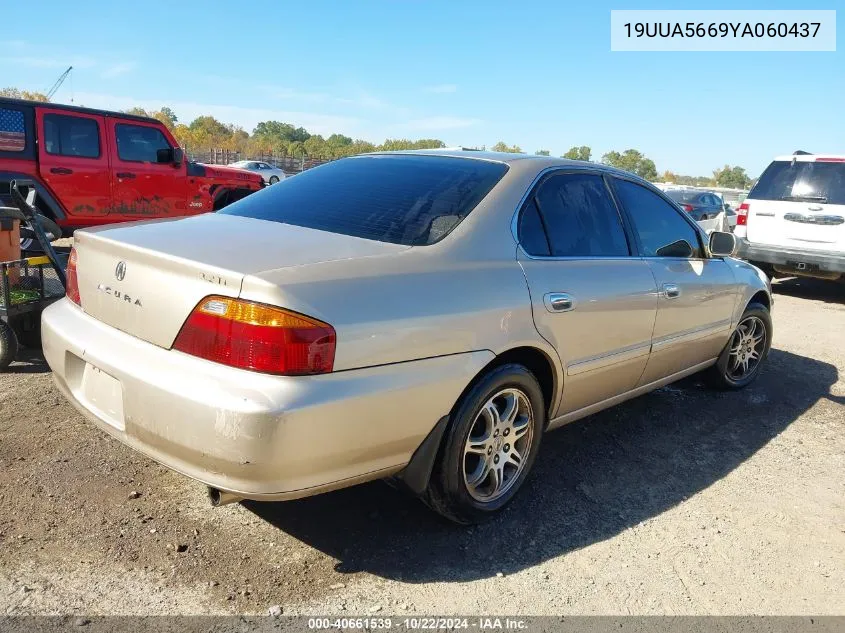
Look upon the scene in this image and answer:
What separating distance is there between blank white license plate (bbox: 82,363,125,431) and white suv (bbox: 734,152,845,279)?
8382 millimetres

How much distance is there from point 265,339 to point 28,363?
330cm

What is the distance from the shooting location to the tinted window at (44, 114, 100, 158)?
7.84 meters

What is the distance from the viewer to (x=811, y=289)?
987 centimetres

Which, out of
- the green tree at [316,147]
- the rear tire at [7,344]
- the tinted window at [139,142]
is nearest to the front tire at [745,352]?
the rear tire at [7,344]

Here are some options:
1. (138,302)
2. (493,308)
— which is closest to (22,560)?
(138,302)

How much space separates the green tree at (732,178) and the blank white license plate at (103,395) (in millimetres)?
103862

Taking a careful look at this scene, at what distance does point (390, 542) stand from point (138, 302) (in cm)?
135

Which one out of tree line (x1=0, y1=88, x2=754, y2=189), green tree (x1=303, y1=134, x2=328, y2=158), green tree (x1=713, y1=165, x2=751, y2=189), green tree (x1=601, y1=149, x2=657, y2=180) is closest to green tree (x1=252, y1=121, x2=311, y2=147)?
tree line (x1=0, y1=88, x2=754, y2=189)

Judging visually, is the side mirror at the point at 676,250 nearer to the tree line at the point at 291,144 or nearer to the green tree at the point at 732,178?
the tree line at the point at 291,144

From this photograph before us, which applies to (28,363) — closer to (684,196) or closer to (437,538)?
(437,538)

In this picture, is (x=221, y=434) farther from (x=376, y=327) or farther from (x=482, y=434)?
(x=482, y=434)

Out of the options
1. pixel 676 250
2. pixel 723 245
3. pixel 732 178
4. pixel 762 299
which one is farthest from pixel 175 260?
pixel 732 178

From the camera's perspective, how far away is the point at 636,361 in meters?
3.56

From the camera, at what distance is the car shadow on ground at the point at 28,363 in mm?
4398
